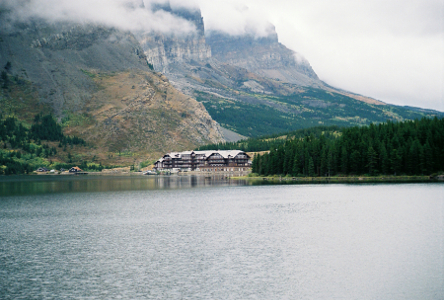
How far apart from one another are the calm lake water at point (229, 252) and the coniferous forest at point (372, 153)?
62.8 meters

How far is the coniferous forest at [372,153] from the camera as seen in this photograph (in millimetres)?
130750

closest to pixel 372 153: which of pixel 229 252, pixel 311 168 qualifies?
pixel 311 168

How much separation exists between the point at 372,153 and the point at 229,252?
105 metres

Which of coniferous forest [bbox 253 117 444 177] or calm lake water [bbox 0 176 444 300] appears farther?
coniferous forest [bbox 253 117 444 177]

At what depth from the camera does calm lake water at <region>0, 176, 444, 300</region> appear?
30.8 m

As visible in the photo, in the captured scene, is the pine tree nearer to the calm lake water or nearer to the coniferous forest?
the coniferous forest

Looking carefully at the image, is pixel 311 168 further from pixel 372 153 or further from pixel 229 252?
pixel 229 252

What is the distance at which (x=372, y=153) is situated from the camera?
135m

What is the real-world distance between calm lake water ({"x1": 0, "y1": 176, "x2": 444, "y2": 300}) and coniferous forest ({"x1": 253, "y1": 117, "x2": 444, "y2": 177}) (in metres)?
62.8

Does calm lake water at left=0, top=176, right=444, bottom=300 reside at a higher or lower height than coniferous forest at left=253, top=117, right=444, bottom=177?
lower

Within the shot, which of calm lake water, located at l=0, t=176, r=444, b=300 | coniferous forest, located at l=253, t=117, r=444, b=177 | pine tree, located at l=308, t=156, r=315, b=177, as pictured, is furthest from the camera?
pine tree, located at l=308, t=156, r=315, b=177

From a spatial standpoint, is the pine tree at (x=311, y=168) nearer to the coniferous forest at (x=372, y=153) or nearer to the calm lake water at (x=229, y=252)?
the coniferous forest at (x=372, y=153)

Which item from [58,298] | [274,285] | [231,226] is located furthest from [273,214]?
[58,298]

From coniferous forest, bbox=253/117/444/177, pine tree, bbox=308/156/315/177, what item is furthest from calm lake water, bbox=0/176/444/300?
pine tree, bbox=308/156/315/177
